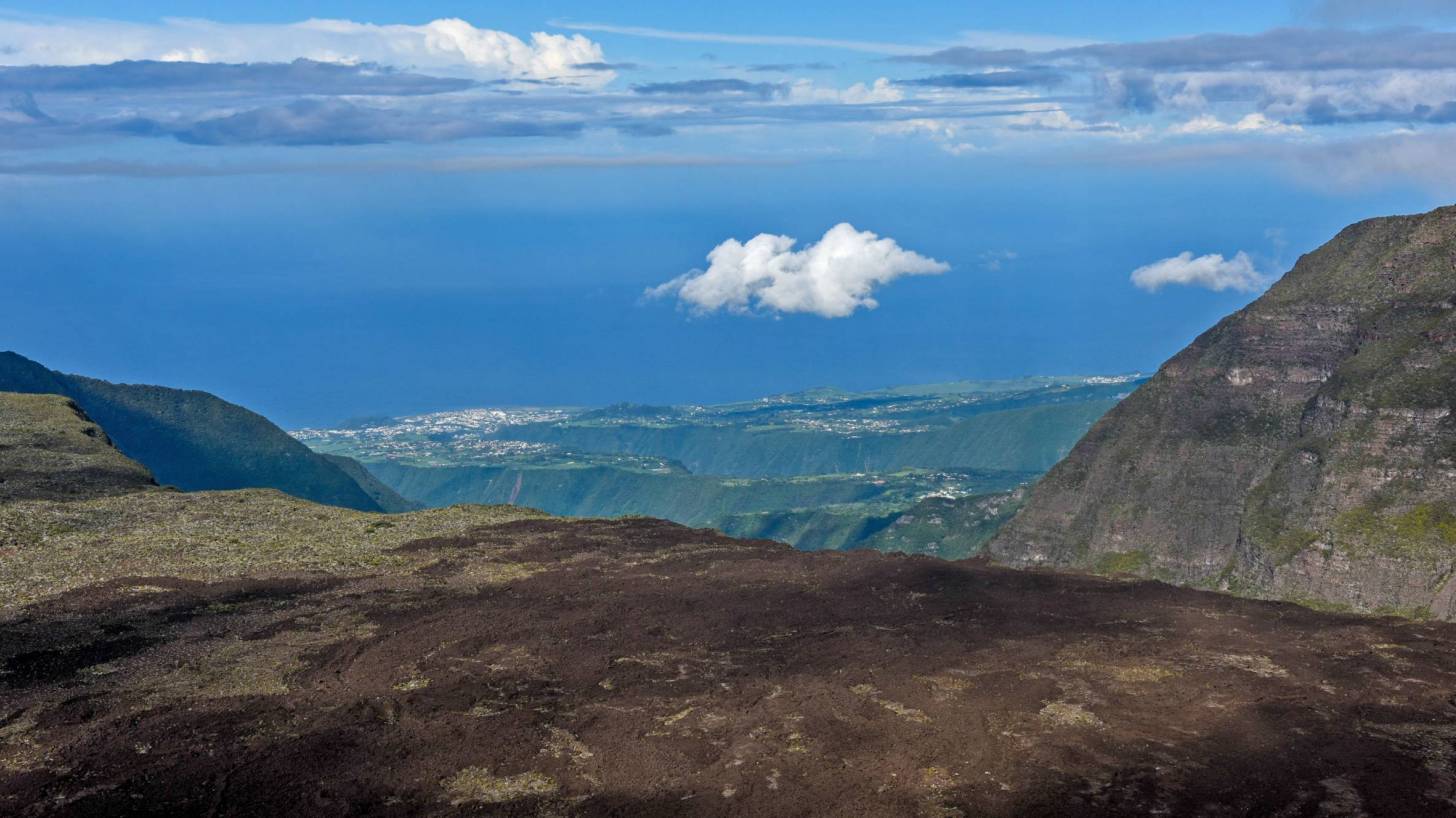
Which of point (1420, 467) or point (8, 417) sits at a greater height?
point (8, 417)

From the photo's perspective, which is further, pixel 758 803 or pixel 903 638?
pixel 903 638

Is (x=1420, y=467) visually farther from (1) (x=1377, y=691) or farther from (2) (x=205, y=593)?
(2) (x=205, y=593)

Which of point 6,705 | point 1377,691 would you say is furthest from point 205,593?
point 1377,691

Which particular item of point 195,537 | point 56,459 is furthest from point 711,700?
point 56,459

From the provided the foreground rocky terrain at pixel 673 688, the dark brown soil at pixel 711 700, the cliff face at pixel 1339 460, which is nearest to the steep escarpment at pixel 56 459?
the foreground rocky terrain at pixel 673 688

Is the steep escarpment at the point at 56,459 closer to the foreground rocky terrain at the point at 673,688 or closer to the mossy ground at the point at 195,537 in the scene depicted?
the mossy ground at the point at 195,537

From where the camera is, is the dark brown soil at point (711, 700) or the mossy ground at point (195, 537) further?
the mossy ground at point (195, 537)
